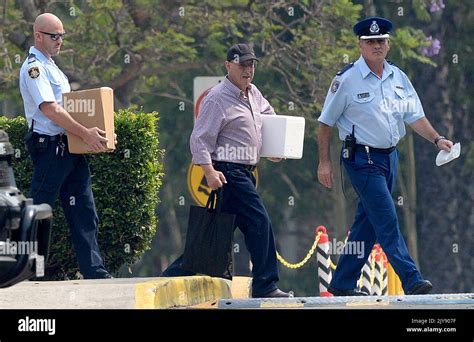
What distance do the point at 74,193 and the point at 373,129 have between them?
2218 millimetres

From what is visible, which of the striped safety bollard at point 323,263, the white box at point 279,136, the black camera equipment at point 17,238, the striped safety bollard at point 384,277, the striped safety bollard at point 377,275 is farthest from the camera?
the striped safety bollard at point 384,277

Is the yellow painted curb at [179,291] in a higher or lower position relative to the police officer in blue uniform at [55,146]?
lower

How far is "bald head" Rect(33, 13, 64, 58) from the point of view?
12695 millimetres

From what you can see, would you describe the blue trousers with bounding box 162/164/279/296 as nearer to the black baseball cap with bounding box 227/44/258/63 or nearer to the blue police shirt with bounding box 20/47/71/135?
the black baseball cap with bounding box 227/44/258/63

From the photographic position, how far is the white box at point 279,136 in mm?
12789

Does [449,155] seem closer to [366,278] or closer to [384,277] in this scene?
[366,278]

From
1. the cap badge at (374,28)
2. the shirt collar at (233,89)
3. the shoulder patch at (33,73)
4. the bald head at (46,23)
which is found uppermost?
the bald head at (46,23)

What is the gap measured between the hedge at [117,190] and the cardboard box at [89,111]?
130 centimetres

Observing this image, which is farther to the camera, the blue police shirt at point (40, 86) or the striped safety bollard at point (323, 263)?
the striped safety bollard at point (323, 263)

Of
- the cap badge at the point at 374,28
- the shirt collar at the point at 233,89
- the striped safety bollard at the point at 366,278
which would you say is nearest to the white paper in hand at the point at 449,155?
the cap badge at the point at 374,28

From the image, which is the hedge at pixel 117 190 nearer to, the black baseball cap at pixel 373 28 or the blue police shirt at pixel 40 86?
the blue police shirt at pixel 40 86

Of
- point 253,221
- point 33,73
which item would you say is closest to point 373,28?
point 253,221
